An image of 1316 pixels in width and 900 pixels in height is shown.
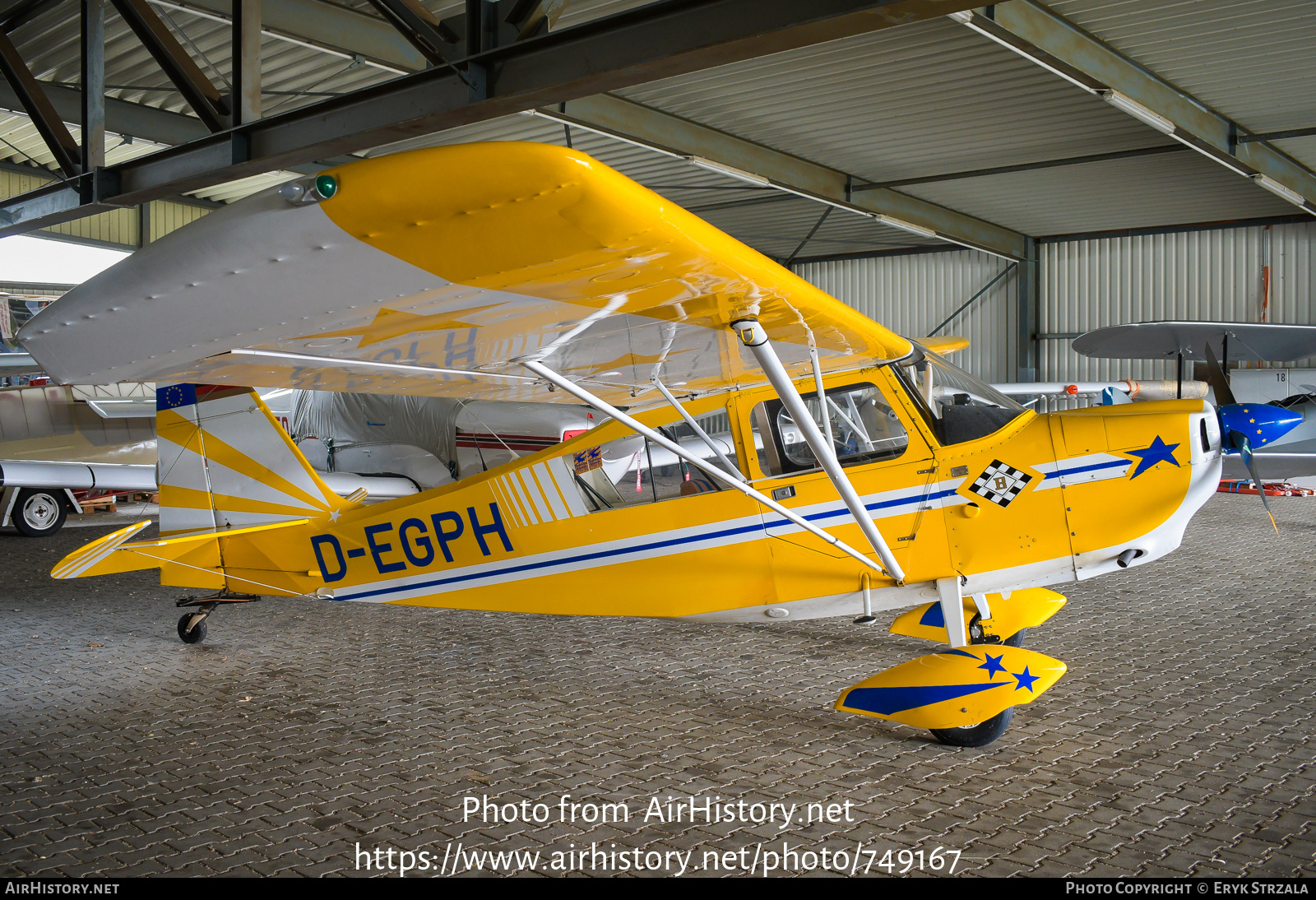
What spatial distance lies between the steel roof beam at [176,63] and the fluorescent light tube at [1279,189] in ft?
40.5

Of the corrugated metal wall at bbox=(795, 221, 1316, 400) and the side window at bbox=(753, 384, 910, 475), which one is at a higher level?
the corrugated metal wall at bbox=(795, 221, 1316, 400)

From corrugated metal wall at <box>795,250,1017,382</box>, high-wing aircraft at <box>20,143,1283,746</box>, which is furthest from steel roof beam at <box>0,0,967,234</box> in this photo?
corrugated metal wall at <box>795,250,1017,382</box>

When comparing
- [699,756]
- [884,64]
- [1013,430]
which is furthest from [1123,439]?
[884,64]

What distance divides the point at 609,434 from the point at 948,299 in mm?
17218

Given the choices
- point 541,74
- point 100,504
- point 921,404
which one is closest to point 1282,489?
point 921,404

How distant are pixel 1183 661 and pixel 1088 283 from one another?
1526cm

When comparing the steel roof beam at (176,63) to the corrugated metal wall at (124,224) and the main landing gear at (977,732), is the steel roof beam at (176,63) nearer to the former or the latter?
the main landing gear at (977,732)

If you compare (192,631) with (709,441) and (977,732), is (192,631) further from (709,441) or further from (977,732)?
(977,732)

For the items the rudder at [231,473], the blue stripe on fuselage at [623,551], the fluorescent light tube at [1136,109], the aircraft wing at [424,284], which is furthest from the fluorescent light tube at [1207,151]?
the rudder at [231,473]

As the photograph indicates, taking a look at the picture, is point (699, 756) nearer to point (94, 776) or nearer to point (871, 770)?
point (871, 770)

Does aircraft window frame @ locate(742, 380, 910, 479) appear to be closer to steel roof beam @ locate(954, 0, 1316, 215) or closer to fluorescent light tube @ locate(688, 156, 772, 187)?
steel roof beam @ locate(954, 0, 1316, 215)

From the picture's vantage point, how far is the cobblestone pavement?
3.06 metres

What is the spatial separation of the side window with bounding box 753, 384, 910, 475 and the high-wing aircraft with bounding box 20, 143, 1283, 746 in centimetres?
1

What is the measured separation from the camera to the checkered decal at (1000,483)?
415 centimetres
